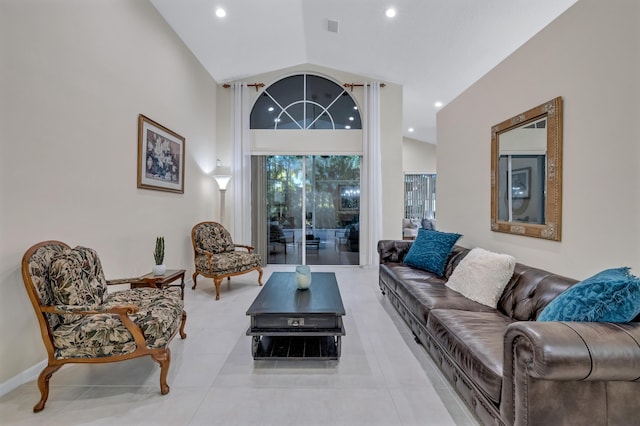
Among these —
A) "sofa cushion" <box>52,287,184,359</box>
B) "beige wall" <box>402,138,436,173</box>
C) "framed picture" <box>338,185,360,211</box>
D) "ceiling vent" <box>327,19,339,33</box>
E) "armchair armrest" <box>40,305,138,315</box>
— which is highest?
"ceiling vent" <box>327,19,339,33</box>

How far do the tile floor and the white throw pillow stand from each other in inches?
25.9

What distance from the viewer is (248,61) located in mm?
5148

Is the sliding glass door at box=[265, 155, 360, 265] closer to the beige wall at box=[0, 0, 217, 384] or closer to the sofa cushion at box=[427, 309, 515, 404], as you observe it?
the beige wall at box=[0, 0, 217, 384]

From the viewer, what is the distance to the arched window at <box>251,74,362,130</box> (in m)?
5.78

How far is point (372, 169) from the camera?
5562 mm

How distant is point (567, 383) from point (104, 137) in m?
3.70

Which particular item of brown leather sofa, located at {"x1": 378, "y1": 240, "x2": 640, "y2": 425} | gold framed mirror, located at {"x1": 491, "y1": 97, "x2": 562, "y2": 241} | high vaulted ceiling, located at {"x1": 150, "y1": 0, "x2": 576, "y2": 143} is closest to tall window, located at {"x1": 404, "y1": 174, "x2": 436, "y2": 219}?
high vaulted ceiling, located at {"x1": 150, "y1": 0, "x2": 576, "y2": 143}

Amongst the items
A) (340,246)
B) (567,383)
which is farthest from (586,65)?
(340,246)

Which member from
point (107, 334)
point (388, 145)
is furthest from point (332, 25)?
point (107, 334)

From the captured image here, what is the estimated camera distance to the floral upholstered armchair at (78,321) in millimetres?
1759

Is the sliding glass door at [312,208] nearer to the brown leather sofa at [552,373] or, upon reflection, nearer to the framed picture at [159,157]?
the framed picture at [159,157]

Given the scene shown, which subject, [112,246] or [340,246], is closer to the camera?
[112,246]

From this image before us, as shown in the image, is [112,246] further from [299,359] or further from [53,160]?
[299,359]

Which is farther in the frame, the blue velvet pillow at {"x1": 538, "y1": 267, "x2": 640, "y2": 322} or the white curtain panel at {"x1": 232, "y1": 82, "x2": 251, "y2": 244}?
the white curtain panel at {"x1": 232, "y1": 82, "x2": 251, "y2": 244}
